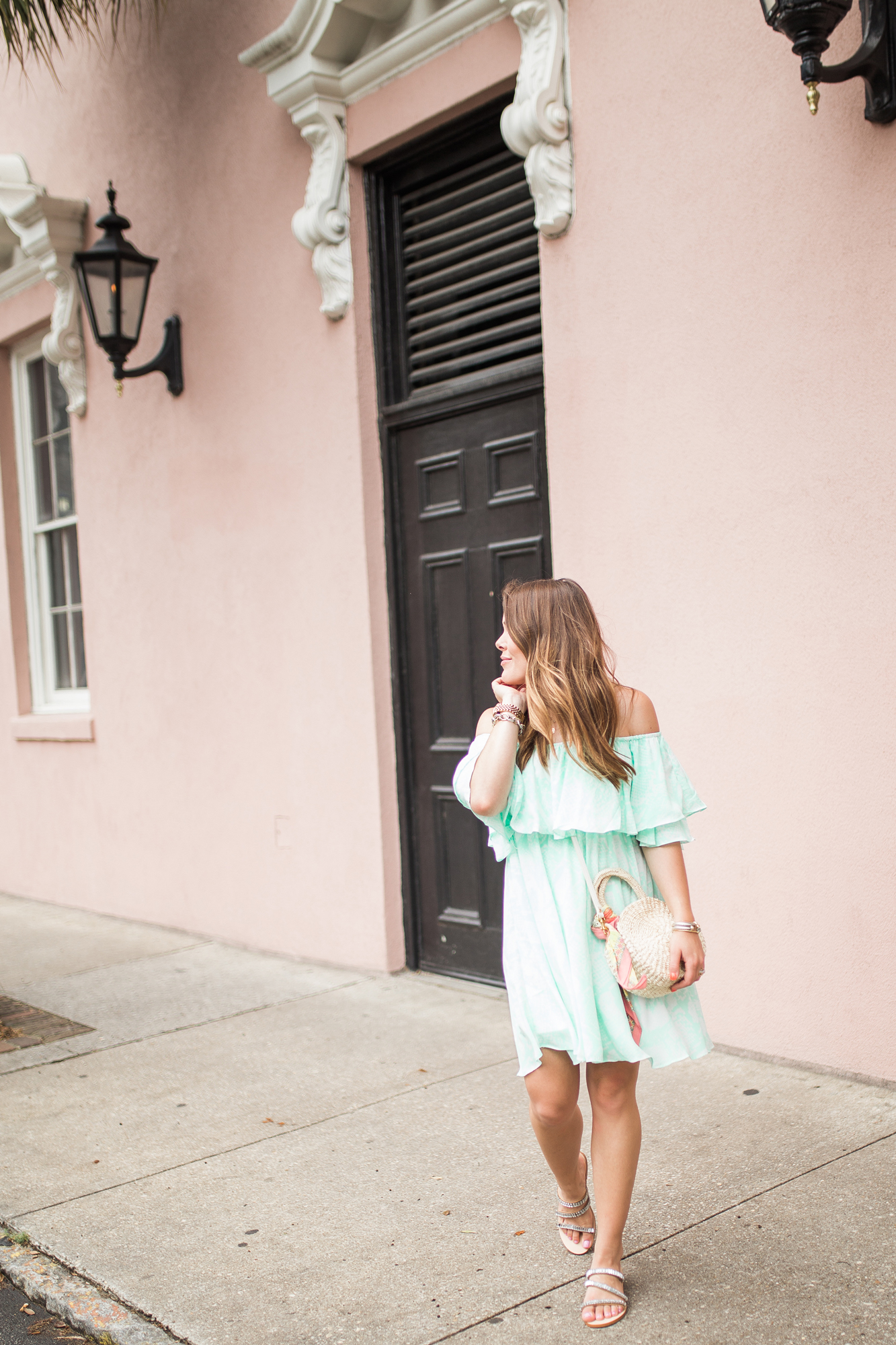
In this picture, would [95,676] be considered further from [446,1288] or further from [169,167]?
[446,1288]

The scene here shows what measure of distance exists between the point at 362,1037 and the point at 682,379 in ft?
9.34

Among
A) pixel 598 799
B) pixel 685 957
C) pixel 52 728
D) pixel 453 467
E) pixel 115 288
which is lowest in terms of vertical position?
pixel 685 957

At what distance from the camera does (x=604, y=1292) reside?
271cm

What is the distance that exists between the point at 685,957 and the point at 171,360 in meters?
5.14

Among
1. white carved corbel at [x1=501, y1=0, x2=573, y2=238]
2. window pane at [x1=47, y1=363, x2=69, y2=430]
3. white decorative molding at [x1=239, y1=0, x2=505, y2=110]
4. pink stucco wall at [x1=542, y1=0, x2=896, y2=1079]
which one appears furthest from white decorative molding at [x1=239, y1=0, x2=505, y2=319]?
window pane at [x1=47, y1=363, x2=69, y2=430]

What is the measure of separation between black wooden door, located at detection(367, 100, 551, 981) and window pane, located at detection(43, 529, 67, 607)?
3586 mm

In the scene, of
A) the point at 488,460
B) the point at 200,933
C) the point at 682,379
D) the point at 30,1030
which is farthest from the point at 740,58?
the point at 200,933

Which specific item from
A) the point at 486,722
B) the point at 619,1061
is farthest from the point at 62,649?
the point at 619,1061

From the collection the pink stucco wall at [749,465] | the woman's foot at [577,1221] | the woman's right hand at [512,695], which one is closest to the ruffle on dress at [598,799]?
the woman's right hand at [512,695]

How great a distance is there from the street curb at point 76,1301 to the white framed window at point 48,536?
5341 millimetres

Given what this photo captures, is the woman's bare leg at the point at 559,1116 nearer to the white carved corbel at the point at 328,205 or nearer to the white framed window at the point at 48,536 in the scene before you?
the white carved corbel at the point at 328,205

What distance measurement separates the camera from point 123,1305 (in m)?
2.96

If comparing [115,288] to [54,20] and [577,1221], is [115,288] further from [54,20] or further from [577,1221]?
[577,1221]

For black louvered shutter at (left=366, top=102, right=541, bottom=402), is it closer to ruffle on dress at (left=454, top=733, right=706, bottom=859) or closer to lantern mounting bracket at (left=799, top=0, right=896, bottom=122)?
lantern mounting bracket at (left=799, top=0, right=896, bottom=122)
